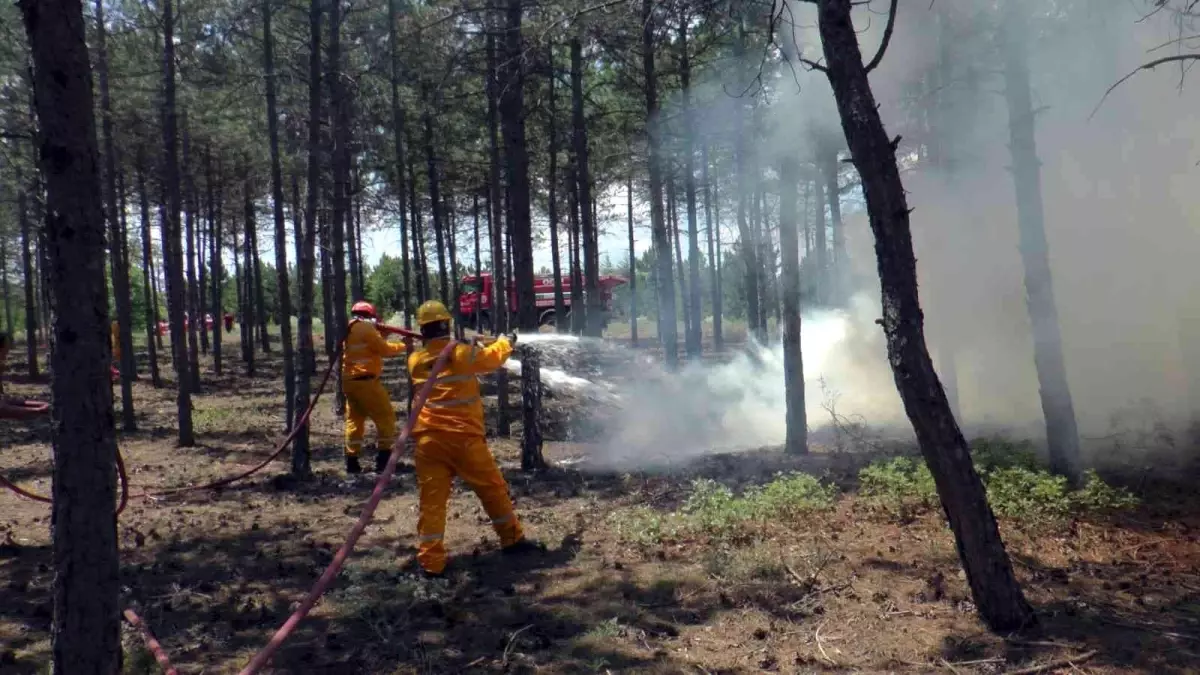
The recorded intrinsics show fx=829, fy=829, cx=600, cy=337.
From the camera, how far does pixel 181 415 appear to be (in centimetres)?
1165

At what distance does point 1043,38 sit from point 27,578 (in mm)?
10884

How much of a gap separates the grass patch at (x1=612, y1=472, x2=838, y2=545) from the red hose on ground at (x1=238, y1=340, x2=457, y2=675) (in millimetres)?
2063

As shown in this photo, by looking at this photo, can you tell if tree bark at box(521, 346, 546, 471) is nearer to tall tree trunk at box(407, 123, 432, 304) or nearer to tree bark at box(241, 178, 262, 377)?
tall tree trunk at box(407, 123, 432, 304)

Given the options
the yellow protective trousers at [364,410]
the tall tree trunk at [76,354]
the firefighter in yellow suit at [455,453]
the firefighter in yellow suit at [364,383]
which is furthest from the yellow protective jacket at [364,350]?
the tall tree trunk at [76,354]

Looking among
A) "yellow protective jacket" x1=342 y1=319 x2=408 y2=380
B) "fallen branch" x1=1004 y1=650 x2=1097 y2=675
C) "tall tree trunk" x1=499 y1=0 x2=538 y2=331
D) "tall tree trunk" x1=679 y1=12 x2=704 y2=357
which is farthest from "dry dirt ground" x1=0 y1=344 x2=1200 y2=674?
"tall tree trunk" x1=679 y1=12 x2=704 y2=357

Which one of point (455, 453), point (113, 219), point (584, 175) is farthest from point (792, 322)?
point (113, 219)

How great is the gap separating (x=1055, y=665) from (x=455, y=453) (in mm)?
3924

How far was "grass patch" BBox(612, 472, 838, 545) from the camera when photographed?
6617 mm

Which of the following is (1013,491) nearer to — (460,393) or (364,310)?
(460,393)

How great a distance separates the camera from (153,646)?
4.20m

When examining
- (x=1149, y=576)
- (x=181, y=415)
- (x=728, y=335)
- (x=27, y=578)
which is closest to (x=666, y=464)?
(x=1149, y=576)

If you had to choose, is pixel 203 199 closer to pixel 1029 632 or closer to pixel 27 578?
pixel 27 578

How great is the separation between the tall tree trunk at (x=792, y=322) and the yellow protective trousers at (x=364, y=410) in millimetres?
4543

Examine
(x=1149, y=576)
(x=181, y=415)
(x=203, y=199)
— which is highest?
(x=203, y=199)
